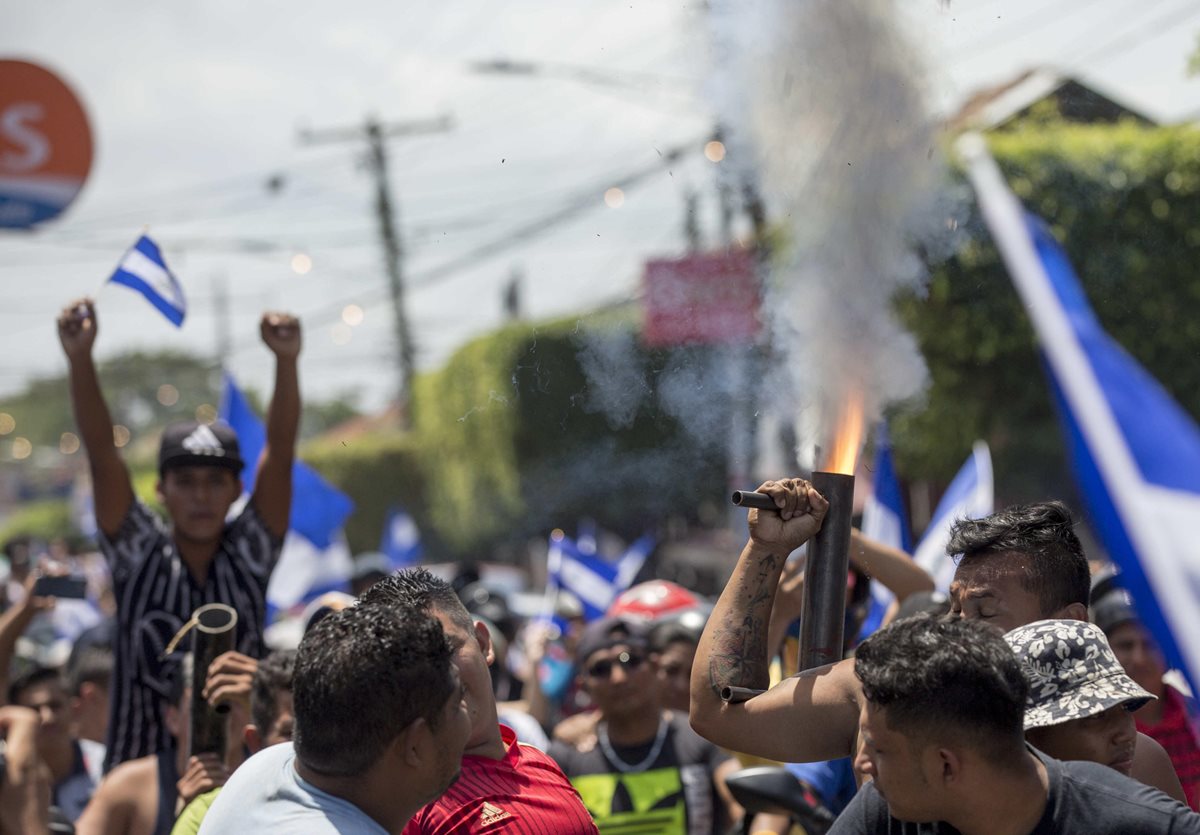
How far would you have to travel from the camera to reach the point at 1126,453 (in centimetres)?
341

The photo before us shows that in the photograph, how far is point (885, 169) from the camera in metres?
4.06

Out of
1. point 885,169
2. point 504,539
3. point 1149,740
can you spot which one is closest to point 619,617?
point 885,169

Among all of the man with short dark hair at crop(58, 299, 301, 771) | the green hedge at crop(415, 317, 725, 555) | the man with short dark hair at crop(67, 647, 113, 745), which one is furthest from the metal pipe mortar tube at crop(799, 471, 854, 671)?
the green hedge at crop(415, 317, 725, 555)

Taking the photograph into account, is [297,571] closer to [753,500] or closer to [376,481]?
[753,500]

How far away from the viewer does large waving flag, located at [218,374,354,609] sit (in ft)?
26.2

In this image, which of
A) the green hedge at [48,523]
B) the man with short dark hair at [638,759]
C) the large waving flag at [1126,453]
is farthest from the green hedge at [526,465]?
the green hedge at [48,523]

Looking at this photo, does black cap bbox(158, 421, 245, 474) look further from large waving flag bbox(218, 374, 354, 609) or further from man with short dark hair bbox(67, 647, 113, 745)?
large waving flag bbox(218, 374, 354, 609)

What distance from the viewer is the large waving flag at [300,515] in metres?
7.97

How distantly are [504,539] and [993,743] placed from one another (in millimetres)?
30235

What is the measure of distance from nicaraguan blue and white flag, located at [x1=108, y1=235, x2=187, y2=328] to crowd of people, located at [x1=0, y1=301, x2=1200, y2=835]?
1.12 feet

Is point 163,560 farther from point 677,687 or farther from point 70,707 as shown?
point 677,687

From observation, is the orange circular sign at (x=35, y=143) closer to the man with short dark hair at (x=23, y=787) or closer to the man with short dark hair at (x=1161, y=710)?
the man with short dark hair at (x=23, y=787)

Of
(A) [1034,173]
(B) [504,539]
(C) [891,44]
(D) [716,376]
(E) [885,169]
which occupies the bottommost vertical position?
(B) [504,539]

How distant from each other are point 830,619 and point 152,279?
3.20 m
